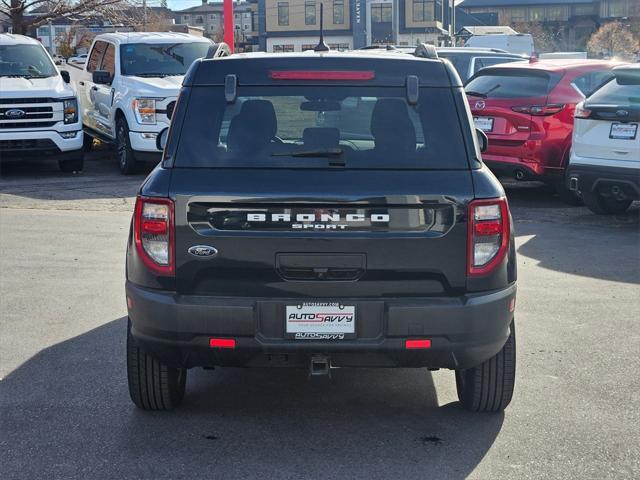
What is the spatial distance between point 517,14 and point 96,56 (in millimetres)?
108907

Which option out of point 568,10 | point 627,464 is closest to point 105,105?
point 627,464

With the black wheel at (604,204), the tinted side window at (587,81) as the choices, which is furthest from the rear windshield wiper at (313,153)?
the tinted side window at (587,81)

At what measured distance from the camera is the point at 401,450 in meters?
4.57

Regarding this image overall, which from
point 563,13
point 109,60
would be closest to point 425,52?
point 109,60

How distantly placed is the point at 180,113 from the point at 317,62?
67cm

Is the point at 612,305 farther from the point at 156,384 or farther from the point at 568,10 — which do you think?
the point at 568,10

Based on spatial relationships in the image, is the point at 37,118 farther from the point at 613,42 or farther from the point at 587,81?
the point at 613,42

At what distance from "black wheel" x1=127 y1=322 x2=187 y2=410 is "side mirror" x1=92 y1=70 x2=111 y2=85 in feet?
34.6

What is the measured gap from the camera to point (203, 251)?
14.4 ft

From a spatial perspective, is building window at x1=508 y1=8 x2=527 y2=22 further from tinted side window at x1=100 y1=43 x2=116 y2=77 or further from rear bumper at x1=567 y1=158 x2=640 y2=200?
rear bumper at x1=567 y1=158 x2=640 y2=200

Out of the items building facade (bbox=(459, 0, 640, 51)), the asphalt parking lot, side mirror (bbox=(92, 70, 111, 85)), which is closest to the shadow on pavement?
the asphalt parking lot

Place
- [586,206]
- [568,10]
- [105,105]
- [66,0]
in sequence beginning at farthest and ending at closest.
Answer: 1. [568,10]
2. [66,0]
3. [105,105]
4. [586,206]

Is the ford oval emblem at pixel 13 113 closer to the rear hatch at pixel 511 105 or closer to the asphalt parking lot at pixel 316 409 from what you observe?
the rear hatch at pixel 511 105

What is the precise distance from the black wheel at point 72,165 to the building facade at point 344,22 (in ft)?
218
